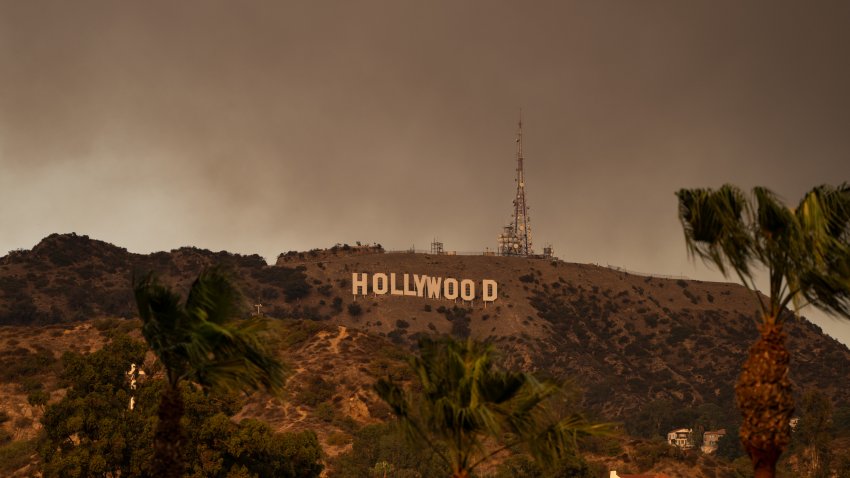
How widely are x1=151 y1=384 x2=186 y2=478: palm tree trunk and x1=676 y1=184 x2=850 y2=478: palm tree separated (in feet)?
36.1

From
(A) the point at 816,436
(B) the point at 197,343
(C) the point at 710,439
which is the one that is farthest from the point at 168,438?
(C) the point at 710,439

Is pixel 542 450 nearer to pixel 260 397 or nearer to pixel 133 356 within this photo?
pixel 133 356

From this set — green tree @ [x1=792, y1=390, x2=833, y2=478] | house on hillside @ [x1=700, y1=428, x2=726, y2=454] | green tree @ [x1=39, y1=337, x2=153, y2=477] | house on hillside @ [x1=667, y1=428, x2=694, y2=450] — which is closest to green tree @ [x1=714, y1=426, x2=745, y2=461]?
house on hillside @ [x1=700, y1=428, x2=726, y2=454]

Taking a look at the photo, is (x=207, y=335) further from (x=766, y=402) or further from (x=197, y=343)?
(x=766, y=402)

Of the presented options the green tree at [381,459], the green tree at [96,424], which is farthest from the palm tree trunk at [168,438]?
the green tree at [381,459]

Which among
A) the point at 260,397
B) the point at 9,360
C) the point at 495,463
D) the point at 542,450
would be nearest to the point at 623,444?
the point at 495,463

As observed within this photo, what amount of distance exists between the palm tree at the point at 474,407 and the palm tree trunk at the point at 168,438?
4.19m

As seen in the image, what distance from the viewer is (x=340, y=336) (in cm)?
14138

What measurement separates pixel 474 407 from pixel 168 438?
618 cm

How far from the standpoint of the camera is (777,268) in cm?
2364

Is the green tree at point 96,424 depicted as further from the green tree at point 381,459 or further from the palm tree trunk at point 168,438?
the green tree at point 381,459

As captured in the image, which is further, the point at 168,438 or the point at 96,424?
the point at 96,424

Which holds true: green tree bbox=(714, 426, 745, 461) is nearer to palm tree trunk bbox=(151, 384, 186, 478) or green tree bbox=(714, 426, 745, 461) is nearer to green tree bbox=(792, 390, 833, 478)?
green tree bbox=(792, 390, 833, 478)

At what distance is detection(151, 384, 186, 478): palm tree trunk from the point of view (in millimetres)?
24583
